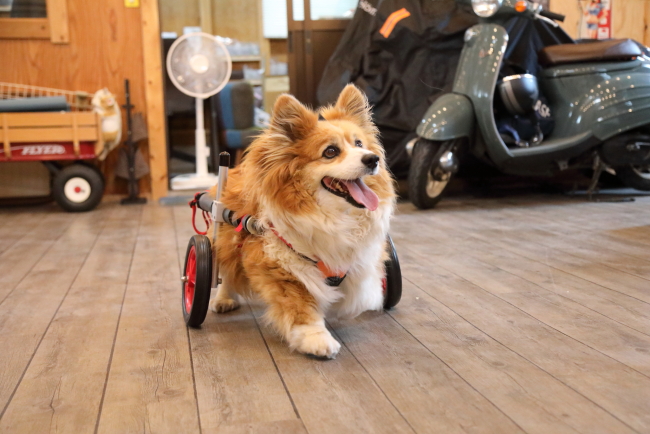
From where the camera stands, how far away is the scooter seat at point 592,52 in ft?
13.5

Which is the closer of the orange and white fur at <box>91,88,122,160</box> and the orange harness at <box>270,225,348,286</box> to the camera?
the orange harness at <box>270,225,348,286</box>

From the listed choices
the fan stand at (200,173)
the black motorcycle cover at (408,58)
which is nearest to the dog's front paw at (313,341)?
the black motorcycle cover at (408,58)

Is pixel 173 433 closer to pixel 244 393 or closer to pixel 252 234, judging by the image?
pixel 244 393

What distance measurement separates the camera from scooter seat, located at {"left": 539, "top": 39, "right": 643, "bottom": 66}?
4.13m

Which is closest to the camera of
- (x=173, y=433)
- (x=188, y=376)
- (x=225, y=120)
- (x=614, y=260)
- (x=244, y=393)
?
(x=173, y=433)

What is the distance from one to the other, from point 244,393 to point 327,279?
457mm

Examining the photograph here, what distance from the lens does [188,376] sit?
1.58m

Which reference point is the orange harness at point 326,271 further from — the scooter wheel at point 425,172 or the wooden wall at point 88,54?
the wooden wall at point 88,54

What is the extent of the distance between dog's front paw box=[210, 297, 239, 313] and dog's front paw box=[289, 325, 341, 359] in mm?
503

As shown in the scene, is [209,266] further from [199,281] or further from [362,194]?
[362,194]

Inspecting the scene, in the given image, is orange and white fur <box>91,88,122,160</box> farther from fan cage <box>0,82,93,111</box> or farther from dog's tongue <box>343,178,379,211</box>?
dog's tongue <box>343,178,379,211</box>

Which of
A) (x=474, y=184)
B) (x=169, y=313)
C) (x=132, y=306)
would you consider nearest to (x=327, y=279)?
Result: (x=169, y=313)

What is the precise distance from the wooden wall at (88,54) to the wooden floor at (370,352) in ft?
7.38

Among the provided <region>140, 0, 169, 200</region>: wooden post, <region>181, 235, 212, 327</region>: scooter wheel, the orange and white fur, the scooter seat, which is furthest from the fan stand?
<region>181, 235, 212, 327</region>: scooter wheel
